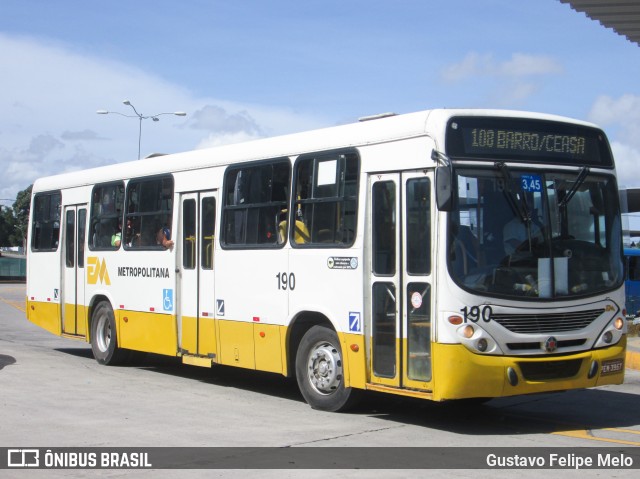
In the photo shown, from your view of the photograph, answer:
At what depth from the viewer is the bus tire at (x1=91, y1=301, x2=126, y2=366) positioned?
1559 cm

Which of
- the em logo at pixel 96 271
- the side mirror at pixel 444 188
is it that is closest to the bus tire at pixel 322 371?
the side mirror at pixel 444 188

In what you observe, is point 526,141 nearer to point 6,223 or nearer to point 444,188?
point 444,188

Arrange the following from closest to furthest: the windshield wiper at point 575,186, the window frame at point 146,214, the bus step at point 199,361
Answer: the windshield wiper at point 575,186 < the bus step at point 199,361 < the window frame at point 146,214

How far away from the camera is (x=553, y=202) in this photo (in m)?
9.84

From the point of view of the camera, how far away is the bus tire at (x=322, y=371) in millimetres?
10805

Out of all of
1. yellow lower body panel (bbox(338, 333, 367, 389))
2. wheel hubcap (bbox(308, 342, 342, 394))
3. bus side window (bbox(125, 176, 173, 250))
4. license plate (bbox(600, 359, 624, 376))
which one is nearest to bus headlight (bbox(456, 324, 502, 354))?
yellow lower body panel (bbox(338, 333, 367, 389))

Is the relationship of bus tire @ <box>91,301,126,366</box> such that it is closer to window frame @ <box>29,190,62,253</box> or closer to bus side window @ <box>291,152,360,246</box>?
window frame @ <box>29,190,62,253</box>

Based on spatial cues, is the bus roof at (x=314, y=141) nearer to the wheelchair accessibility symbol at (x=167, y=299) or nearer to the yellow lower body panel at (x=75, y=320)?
the wheelchair accessibility symbol at (x=167, y=299)

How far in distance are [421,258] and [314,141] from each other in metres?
2.40

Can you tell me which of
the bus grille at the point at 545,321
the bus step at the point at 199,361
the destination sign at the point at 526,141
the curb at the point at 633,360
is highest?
the destination sign at the point at 526,141

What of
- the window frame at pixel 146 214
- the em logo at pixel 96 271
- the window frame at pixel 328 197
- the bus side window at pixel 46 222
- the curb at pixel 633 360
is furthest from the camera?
the bus side window at pixel 46 222

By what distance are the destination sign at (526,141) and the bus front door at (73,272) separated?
29.3ft

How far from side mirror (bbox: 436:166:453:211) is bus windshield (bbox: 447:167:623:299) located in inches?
8.4

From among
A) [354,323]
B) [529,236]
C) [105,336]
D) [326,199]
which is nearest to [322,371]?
[354,323]
